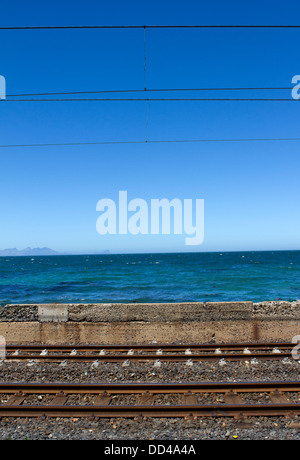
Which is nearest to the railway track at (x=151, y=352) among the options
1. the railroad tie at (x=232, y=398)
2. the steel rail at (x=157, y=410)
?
the railroad tie at (x=232, y=398)

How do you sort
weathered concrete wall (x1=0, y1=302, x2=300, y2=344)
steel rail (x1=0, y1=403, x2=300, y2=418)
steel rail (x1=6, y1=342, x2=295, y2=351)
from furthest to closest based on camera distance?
weathered concrete wall (x1=0, y1=302, x2=300, y2=344) → steel rail (x1=6, y1=342, x2=295, y2=351) → steel rail (x1=0, y1=403, x2=300, y2=418)

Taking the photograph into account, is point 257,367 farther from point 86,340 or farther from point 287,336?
point 86,340

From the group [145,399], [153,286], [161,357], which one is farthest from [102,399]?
[153,286]

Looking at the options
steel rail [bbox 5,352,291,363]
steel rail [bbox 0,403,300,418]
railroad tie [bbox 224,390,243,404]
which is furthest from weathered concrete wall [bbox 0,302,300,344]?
steel rail [bbox 0,403,300,418]

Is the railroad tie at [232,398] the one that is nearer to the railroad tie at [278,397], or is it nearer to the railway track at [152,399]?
the railway track at [152,399]

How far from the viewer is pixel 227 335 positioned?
9383 mm

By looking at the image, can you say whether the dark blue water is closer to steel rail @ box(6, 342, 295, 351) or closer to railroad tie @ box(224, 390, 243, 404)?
steel rail @ box(6, 342, 295, 351)

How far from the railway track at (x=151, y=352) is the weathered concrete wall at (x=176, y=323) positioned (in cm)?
91

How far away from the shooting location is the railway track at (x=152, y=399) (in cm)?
544

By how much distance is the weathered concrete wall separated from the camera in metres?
9.41

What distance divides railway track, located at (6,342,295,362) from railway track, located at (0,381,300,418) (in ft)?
4.87

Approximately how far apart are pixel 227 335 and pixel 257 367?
2.17m
